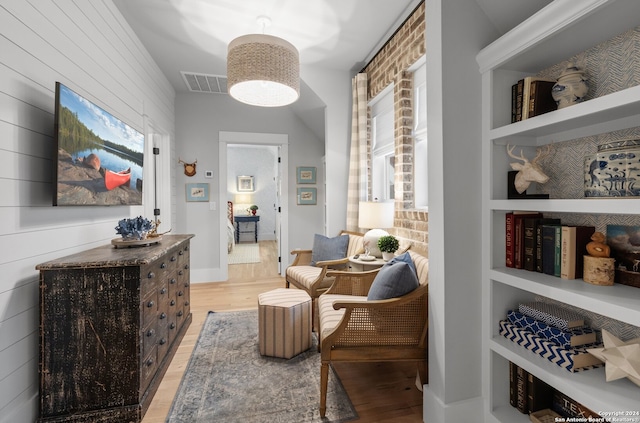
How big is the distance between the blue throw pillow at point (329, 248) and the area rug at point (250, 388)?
106 cm

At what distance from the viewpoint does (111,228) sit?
2482mm

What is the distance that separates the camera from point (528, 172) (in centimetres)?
146

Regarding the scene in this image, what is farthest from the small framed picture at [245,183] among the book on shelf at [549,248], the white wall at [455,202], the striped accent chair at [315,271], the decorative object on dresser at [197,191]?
the book on shelf at [549,248]

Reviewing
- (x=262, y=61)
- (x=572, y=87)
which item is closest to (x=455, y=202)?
(x=572, y=87)

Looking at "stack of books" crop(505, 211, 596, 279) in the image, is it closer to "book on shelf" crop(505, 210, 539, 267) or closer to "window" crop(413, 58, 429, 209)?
"book on shelf" crop(505, 210, 539, 267)

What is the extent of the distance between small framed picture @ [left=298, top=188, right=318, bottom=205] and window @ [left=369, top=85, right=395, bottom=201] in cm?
152

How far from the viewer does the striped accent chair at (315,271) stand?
9.20ft

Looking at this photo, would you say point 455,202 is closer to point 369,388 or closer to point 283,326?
point 369,388

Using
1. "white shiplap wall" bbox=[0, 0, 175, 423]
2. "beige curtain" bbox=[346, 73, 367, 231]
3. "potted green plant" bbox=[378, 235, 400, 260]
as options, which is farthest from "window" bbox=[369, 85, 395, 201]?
"white shiplap wall" bbox=[0, 0, 175, 423]

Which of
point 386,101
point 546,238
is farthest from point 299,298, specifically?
point 386,101

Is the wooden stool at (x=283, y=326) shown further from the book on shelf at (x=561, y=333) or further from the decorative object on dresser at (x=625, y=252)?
the decorative object on dresser at (x=625, y=252)

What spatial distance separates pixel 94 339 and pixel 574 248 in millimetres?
2367

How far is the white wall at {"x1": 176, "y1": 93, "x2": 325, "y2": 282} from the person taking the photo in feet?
14.8

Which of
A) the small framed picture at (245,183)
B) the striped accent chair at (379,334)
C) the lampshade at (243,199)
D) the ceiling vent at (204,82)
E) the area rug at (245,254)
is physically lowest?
the area rug at (245,254)
